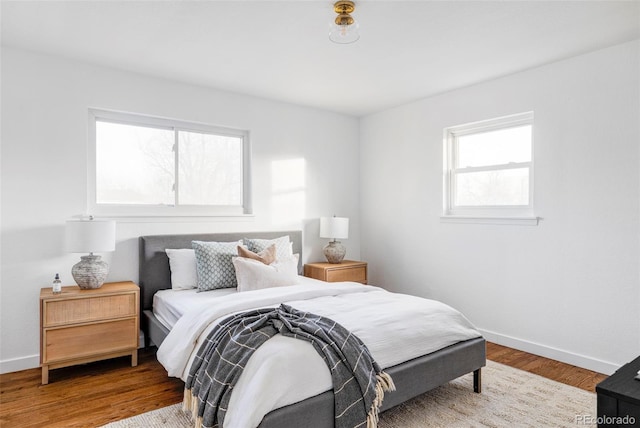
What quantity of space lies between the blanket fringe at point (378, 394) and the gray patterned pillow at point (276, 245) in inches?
70.9

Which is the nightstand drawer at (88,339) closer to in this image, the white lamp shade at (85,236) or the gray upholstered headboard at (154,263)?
the gray upholstered headboard at (154,263)

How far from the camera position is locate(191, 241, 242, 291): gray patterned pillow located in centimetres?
340

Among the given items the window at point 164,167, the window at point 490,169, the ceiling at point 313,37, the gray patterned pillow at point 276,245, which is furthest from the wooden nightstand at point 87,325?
the window at point 490,169

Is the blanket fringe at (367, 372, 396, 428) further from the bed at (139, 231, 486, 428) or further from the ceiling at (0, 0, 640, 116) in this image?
the ceiling at (0, 0, 640, 116)

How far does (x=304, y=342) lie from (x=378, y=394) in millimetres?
466

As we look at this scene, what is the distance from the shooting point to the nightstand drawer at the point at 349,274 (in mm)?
4391

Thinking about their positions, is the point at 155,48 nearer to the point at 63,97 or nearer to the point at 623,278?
the point at 63,97

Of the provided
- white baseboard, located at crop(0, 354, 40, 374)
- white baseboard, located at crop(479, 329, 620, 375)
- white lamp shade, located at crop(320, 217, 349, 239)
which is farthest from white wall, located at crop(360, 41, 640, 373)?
white baseboard, located at crop(0, 354, 40, 374)

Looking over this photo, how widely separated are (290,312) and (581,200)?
8.30 feet

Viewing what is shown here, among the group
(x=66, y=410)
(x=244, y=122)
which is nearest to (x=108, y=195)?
(x=244, y=122)

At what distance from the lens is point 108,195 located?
359 cm

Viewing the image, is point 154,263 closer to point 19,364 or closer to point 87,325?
point 87,325

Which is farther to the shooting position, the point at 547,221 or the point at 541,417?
the point at 547,221

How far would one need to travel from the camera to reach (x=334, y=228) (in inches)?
179
